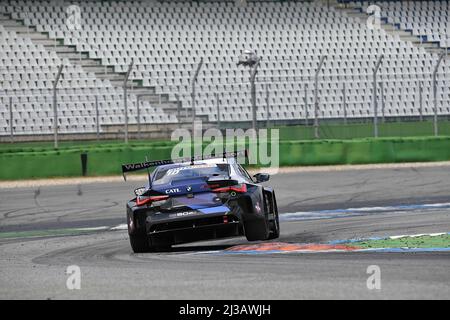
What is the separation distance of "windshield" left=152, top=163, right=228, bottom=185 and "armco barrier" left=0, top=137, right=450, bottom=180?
13.7 m

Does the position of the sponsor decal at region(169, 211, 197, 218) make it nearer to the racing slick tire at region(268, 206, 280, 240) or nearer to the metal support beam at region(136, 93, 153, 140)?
the racing slick tire at region(268, 206, 280, 240)

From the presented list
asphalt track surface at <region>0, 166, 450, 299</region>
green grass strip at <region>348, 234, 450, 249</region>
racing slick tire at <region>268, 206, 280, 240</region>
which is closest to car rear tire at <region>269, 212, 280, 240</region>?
racing slick tire at <region>268, 206, 280, 240</region>

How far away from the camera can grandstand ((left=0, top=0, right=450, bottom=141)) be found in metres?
32.2

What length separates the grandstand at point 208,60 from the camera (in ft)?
106

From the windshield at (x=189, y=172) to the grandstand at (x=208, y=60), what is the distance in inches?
Answer: 679

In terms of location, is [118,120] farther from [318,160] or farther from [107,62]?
[318,160]

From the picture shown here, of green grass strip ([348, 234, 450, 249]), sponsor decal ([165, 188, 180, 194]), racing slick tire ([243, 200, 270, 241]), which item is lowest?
green grass strip ([348, 234, 450, 249])

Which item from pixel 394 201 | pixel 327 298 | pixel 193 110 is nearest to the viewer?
pixel 327 298

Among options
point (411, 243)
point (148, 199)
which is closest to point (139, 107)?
point (148, 199)

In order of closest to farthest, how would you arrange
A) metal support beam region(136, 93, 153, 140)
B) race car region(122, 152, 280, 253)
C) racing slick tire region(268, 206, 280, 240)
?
race car region(122, 152, 280, 253) < racing slick tire region(268, 206, 280, 240) < metal support beam region(136, 93, 153, 140)

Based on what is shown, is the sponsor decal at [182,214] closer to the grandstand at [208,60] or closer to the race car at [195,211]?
the race car at [195,211]

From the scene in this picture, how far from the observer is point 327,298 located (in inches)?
332

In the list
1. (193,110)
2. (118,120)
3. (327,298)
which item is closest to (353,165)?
(193,110)

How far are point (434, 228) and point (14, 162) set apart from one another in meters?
14.2
